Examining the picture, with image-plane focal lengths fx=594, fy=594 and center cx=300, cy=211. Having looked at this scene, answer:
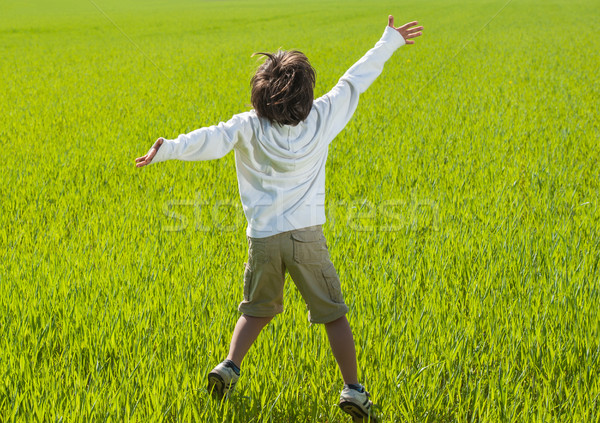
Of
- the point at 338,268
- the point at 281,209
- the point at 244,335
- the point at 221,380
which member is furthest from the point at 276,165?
the point at 338,268

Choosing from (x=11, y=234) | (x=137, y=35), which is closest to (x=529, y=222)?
(x=11, y=234)

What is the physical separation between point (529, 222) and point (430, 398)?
2039 mm

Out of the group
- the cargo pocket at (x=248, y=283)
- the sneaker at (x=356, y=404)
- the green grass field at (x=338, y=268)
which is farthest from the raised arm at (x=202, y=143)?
the sneaker at (x=356, y=404)

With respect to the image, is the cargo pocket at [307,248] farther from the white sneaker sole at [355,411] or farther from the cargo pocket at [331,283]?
the white sneaker sole at [355,411]

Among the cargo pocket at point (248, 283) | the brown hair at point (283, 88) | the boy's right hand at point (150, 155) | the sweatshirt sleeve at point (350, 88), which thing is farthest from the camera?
the sweatshirt sleeve at point (350, 88)

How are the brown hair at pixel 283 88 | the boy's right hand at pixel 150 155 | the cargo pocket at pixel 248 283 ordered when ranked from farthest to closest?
1. the cargo pocket at pixel 248 283
2. the brown hair at pixel 283 88
3. the boy's right hand at pixel 150 155

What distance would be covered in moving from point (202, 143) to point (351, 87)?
0.64 m

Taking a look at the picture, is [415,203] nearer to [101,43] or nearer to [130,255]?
[130,255]

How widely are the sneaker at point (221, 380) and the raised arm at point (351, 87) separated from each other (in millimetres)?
825

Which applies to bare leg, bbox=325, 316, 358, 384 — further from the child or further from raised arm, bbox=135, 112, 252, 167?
raised arm, bbox=135, 112, 252, 167

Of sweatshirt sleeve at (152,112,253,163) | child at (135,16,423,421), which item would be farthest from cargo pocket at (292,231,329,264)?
sweatshirt sleeve at (152,112,253,163)

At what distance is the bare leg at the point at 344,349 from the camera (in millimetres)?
1856

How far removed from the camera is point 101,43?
20.1 meters

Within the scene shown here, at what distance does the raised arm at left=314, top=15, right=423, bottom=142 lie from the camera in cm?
201
